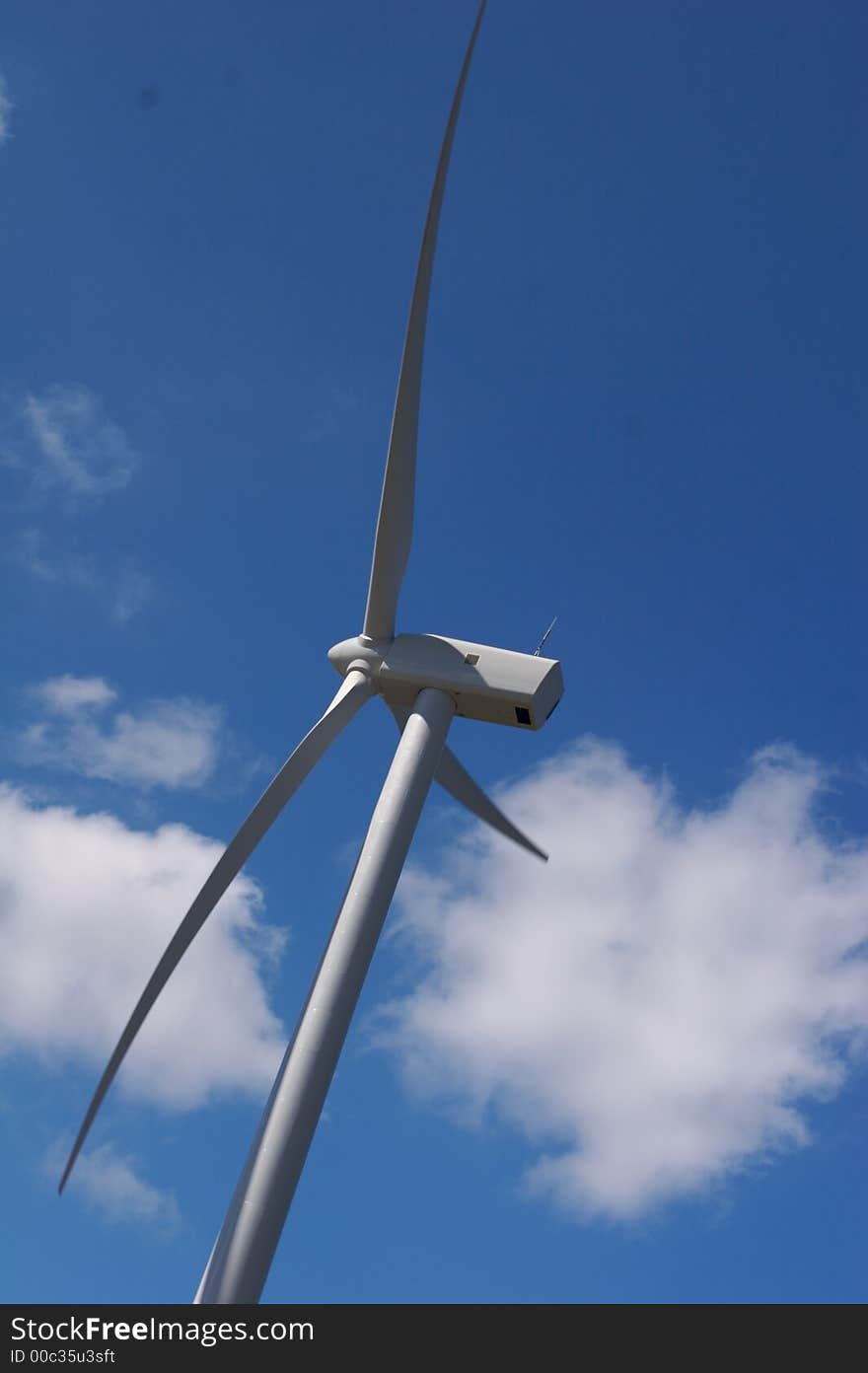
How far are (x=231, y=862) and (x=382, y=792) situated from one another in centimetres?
314

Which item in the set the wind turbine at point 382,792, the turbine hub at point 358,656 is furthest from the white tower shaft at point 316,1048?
the turbine hub at point 358,656

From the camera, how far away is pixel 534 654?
25406mm

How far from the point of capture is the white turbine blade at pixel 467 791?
87.4ft

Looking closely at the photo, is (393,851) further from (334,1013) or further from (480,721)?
(480,721)

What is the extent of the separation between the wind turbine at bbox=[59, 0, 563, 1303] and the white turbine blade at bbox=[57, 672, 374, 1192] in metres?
0.03

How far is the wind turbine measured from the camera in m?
17.5

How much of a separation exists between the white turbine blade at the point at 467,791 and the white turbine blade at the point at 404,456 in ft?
8.19

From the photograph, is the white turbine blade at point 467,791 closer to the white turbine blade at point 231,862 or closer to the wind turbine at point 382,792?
the wind turbine at point 382,792

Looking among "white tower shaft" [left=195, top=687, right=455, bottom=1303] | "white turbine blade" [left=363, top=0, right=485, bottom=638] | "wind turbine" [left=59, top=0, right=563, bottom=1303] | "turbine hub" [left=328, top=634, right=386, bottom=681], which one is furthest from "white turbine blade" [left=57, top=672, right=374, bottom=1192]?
"white turbine blade" [left=363, top=0, right=485, bottom=638]

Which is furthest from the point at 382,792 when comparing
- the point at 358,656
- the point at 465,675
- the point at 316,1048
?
the point at 316,1048

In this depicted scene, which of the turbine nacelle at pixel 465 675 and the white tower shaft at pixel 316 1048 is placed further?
the turbine nacelle at pixel 465 675

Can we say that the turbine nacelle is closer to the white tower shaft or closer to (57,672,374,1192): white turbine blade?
(57,672,374,1192): white turbine blade

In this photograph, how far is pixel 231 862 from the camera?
22234 mm
